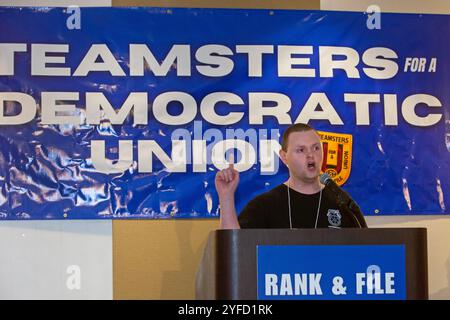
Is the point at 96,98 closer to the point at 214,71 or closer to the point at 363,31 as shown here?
the point at 214,71

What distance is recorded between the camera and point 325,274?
2.45 metres

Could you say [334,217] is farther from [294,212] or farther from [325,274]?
[325,274]

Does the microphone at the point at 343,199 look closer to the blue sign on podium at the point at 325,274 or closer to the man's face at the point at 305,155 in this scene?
the blue sign on podium at the point at 325,274

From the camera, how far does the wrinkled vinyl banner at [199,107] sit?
4238mm

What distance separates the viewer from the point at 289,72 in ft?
14.5

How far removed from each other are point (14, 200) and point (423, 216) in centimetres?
247

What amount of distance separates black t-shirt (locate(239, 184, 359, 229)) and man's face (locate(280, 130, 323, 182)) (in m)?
0.11

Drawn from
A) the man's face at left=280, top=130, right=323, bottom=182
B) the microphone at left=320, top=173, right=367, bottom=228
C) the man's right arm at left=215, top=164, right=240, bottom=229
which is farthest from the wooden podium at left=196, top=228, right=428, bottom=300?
the man's face at left=280, top=130, right=323, bottom=182

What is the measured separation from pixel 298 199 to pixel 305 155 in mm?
226

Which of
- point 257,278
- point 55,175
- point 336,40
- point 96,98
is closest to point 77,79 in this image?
point 96,98

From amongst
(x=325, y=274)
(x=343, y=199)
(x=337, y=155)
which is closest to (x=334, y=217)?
(x=343, y=199)

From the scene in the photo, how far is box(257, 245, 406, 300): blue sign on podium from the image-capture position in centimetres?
244

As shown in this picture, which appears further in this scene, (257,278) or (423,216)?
(423,216)

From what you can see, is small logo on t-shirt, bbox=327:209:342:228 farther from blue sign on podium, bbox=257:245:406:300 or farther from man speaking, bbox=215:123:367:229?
blue sign on podium, bbox=257:245:406:300
